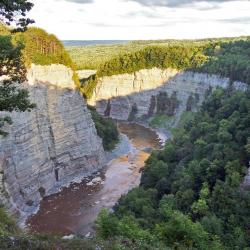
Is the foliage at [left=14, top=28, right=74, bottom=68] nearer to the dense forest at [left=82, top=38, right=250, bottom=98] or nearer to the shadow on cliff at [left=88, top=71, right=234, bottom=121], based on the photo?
the dense forest at [left=82, top=38, right=250, bottom=98]

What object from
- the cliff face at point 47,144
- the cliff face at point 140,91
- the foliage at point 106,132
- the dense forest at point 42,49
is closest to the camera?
the cliff face at point 47,144

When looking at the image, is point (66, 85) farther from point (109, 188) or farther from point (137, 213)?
point (137, 213)

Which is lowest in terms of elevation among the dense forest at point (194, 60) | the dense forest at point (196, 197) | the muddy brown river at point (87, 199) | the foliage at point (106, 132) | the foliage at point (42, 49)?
the muddy brown river at point (87, 199)

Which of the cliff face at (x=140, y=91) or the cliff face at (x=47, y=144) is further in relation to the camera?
the cliff face at (x=140, y=91)

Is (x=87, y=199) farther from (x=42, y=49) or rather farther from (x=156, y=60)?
(x=156, y=60)

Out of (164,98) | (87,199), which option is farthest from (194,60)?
(87,199)

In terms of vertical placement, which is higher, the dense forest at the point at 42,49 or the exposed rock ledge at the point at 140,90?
the dense forest at the point at 42,49

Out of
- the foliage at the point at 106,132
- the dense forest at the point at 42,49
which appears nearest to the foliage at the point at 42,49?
the dense forest at the point at 42,49

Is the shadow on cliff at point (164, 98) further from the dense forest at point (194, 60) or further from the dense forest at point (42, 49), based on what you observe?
the dense forest at point (42, 49)
